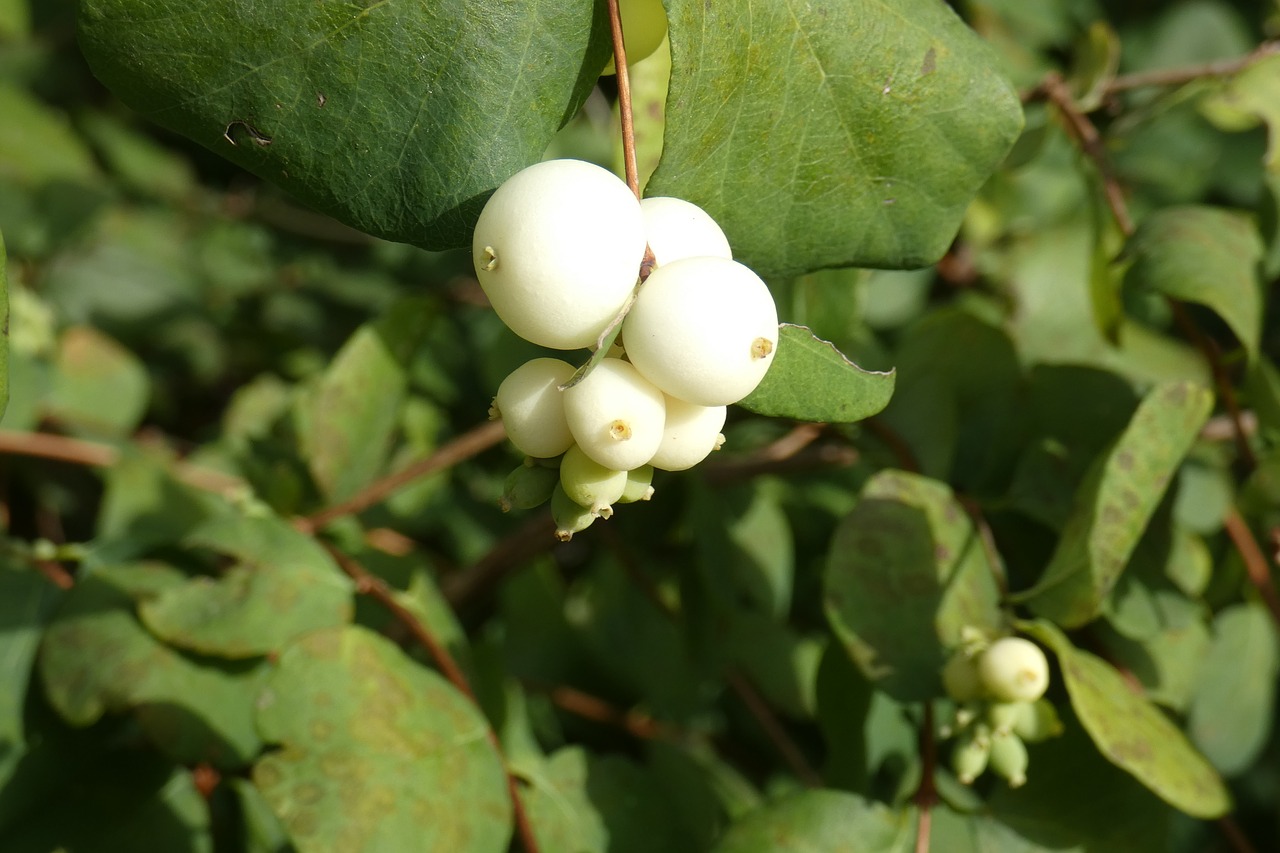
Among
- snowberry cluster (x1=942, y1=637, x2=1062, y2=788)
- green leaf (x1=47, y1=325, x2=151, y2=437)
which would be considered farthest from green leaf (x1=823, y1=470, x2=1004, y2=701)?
green leaf (x1=47, y1=325, x2=151, y2=437)

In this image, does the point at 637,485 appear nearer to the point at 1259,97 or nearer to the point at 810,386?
the point at 810,386

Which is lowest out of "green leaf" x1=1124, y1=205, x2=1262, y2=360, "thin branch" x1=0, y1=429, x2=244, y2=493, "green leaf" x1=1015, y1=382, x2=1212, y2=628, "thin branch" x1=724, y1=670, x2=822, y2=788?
"thin branch" x1=724, y1=670, x2=822, y2=788

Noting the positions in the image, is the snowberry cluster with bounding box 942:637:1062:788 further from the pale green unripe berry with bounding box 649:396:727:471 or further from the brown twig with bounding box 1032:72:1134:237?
the brown twig with bounding box 1032:72:1134:237

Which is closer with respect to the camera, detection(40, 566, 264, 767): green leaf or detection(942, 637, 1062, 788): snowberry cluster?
detection(942, 637, 1062, 788): snowberry cluster

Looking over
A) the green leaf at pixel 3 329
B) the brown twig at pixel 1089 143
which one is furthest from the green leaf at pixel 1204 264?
the green leaf at pixel 3 329

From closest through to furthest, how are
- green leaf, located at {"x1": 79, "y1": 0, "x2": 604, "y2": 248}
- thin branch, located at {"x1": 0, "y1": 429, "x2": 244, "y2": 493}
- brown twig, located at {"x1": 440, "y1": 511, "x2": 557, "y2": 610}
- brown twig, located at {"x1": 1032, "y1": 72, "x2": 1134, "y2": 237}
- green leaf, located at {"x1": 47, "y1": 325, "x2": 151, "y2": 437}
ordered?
green leaf, located at {"x1": 79, "y1": 0, "x2": 604, "y2": 248}
brown twig, located at {"x1": 1032, "y1": 72, "x2": 1134, "y2": 237}
brown twig, located at {"x1": 440, "y1": 511, "x2": 557, "y2": 610}
thin branch, located at {"x1": 0, "y1": 429, "x2": 244, "y2": 493}
green leaf, located at {"x1": 47, "y1": 325, "x2": 151, "y2": 437}

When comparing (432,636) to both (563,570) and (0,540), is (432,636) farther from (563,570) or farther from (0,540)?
(563,570)

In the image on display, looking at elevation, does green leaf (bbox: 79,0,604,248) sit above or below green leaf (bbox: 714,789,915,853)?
above
